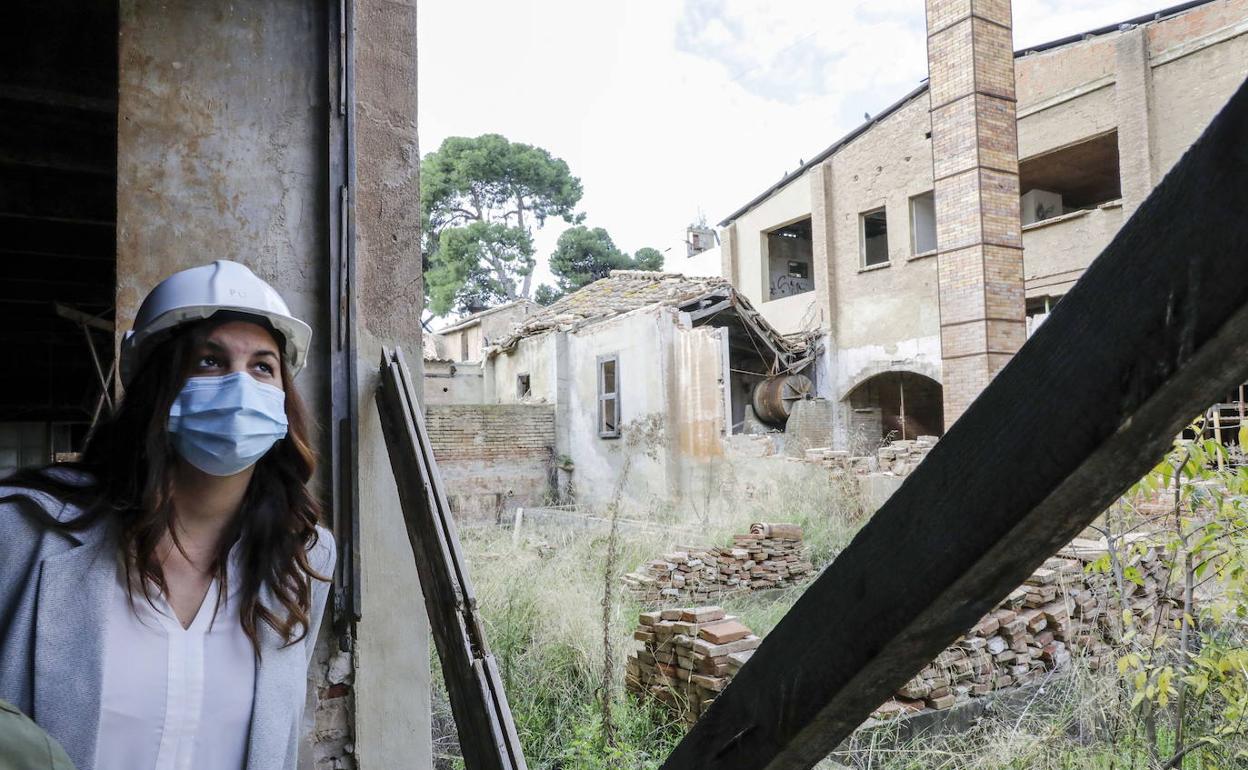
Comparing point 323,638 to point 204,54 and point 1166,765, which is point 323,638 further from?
point 1166,765

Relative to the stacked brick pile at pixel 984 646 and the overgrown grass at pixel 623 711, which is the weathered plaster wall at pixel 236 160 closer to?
the overgrown grass at pixel 623 711

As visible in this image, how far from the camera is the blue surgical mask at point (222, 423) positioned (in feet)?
5.48

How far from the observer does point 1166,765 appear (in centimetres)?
291

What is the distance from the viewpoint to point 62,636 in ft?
4.75

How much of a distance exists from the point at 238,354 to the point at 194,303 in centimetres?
15

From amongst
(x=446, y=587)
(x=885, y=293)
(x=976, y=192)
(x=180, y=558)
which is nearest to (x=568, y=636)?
(x=446, y=587)

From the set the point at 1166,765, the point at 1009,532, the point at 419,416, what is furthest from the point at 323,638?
the point at 1166,765

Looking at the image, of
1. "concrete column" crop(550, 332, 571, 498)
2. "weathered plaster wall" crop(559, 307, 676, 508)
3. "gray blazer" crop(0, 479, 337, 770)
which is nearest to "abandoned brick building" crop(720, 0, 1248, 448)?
"weathered plaster wall" crop(559, 307, 676, 508)

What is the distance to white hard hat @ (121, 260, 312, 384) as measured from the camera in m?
1.72

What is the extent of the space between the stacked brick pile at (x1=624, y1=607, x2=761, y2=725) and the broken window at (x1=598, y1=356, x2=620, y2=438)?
888cm

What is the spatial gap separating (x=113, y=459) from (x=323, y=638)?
1288 mm

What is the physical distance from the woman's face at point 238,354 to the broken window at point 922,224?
54.7 ft

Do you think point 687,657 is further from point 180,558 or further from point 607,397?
point 607,397

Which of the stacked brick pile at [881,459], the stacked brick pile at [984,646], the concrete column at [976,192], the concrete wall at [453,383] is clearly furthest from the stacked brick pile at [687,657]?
the concrete wall at [453,383]
